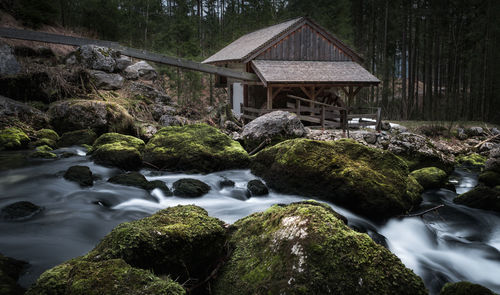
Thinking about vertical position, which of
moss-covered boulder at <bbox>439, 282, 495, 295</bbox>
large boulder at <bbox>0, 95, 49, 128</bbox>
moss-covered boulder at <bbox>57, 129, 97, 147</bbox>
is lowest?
moss-covered boulder at <bbox>439, 282, 495, 295</bbox>

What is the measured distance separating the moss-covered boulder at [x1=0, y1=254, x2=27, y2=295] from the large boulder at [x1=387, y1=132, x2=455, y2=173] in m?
8.77

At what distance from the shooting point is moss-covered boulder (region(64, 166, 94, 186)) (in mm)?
6682

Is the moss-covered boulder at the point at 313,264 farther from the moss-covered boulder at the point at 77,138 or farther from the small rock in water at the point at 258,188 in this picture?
the moss-covered boulder at the point at 77,138

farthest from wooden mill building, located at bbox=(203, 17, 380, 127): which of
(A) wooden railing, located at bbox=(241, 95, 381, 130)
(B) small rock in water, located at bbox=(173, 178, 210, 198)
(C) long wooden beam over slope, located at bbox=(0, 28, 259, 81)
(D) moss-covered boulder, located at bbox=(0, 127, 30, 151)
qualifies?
(B) small rock in water, located at bbox=(173, 178, 210, 198)

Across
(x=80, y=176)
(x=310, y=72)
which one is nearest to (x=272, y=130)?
(x=80, y=176)

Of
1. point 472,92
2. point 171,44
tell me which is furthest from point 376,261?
point 472,92

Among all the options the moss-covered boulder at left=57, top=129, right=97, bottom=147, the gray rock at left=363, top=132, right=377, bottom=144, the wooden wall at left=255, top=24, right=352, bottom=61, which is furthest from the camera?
the wooden wall at left=255, top=24, right=352, bottom=61

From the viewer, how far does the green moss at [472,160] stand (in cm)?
1204

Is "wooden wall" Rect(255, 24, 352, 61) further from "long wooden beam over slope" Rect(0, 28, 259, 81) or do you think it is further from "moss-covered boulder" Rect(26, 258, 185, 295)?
"moss-covered boulder" Rect(26, 258, 185, 295)

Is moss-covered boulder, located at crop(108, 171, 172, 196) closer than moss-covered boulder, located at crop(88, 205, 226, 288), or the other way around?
moss-covered boulder, located at crop(88, 205, 226, 288)

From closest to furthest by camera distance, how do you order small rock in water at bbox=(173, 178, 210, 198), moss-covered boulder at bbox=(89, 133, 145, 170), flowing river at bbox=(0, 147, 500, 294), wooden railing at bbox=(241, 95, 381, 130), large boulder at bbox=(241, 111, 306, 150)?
flowing river at bbox=(0, 147, 500, 294) < small rock in water at bbox=(173, 178, 210, 198) < moss-covered boulder at bbox=(89, 133, 145, 170) < large boulder at bbox=(241, 111, 306, 150) < wooden railing at bbox=(241, 95, 381, 130)

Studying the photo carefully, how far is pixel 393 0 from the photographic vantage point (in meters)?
28.2

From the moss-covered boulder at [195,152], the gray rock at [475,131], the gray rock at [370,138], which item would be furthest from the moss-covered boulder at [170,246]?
the gray rock at [475,131]

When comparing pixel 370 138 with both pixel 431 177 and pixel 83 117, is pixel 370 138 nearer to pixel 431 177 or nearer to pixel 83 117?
pixel 431 177
